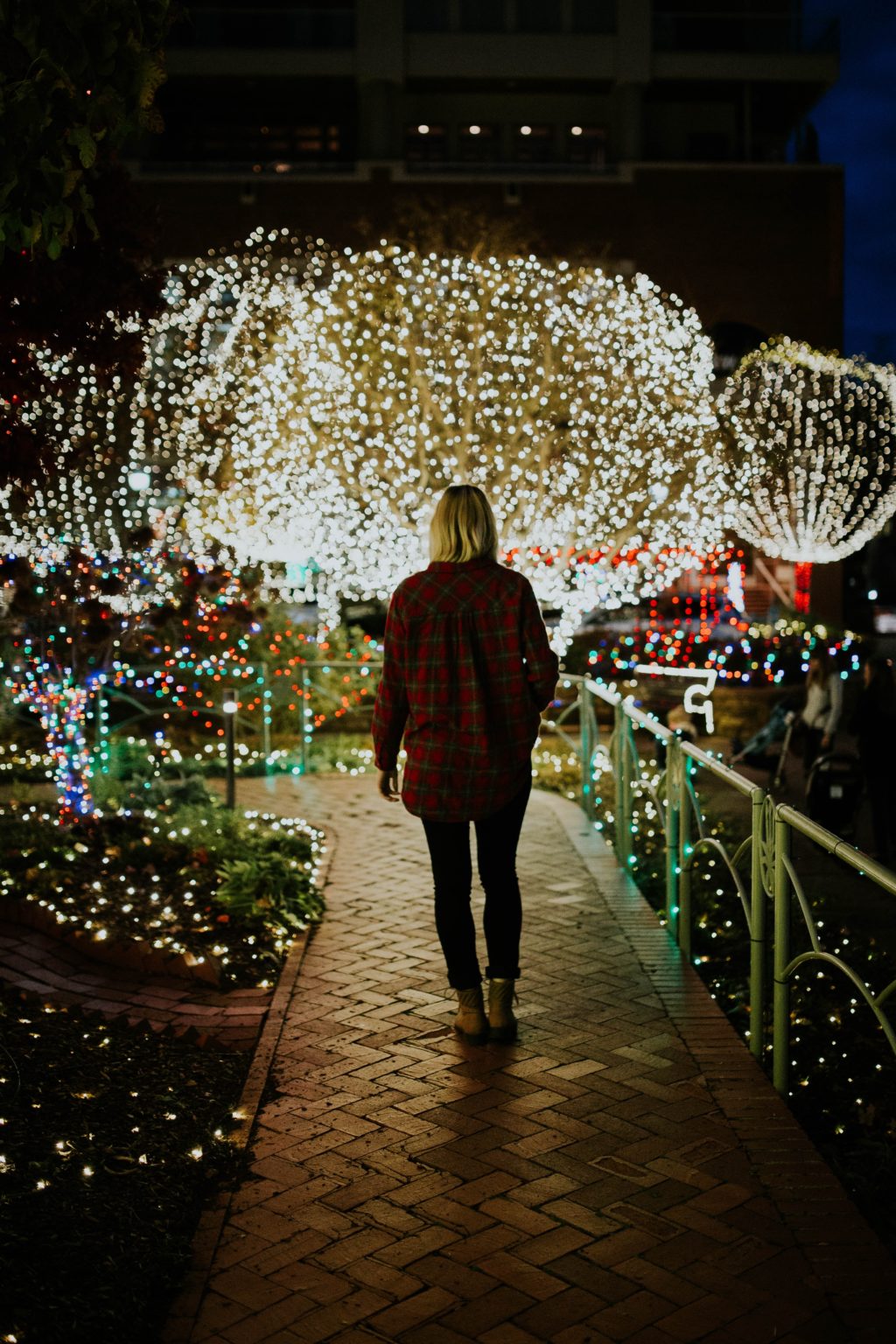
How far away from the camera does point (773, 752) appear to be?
12.7 meters

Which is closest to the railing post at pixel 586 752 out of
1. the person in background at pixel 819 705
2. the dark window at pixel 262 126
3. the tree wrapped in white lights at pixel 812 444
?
the person in background at pixel 819 705

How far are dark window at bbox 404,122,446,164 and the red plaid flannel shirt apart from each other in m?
30.7

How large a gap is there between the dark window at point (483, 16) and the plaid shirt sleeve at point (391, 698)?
3087 centimetres

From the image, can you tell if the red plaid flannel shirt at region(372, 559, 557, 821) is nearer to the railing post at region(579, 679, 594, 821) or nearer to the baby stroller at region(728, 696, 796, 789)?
the railing post at region(579, 679, 594, 821)

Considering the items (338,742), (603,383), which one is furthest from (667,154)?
(338,742)

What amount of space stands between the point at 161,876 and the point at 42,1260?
13.5 feet

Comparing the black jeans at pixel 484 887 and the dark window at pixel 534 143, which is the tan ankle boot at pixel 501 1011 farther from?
the dark window at pixel 534 143

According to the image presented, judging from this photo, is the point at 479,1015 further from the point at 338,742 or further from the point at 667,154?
the point at 667,154

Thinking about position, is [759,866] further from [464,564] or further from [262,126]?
[262,126]

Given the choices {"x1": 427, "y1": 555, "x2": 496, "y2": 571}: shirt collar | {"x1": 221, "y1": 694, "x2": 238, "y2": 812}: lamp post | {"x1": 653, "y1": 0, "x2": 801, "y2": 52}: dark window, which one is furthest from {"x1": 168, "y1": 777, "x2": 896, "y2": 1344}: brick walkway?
{"x1": 653, "y1": 0, "x2": 801, "y2": 52}: dark window

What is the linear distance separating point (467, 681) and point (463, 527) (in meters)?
0.54

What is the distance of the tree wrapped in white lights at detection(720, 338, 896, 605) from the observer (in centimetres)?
2384

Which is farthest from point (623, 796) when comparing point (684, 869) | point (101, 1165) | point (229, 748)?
point (101, 1165)

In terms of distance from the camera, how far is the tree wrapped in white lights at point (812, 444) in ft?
78.2
